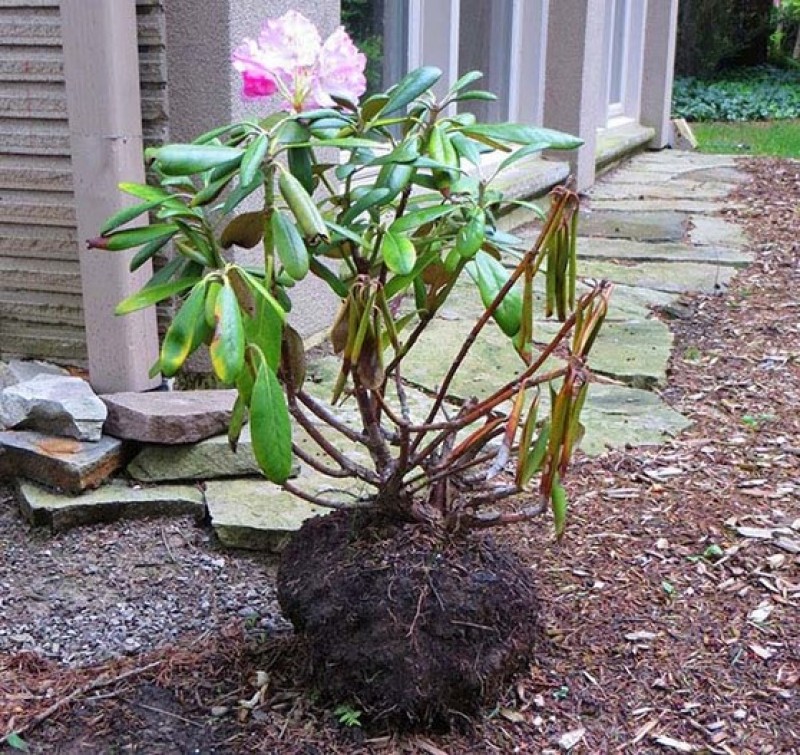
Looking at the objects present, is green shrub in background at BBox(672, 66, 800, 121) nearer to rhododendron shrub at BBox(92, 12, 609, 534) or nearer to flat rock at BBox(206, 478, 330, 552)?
flat rock at BBox(206, 478, 330, 552)

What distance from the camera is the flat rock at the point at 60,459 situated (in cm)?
236

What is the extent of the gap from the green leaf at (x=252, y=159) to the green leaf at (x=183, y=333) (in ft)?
0.53

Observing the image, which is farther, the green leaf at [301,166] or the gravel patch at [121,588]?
the gravel patch at [121,588]

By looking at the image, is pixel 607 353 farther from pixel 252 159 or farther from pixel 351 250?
pixel 252 159

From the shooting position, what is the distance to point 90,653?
76.9 inches

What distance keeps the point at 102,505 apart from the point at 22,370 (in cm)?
68

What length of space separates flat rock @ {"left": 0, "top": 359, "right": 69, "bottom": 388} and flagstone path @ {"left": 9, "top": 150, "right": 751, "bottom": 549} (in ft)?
1.52

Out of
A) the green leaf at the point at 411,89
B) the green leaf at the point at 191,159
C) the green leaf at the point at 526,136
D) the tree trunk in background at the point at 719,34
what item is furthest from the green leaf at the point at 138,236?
the tree trunk in background at the point at 719,34

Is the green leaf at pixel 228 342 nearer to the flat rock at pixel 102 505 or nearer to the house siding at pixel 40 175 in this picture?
the flat rock at pixel 102 505

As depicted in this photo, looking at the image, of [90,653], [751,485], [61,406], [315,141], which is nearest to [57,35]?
[61,406]

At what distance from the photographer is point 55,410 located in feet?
8.04

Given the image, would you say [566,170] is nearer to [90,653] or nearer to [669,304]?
[669,304]

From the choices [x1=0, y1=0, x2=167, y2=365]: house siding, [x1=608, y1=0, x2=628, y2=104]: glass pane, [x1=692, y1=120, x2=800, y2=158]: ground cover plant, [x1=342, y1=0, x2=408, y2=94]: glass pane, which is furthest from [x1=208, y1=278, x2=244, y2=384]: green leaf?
[x1=692, y1=120, x2=800, y2=158]: ground cover plant

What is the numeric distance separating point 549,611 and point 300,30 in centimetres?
121
